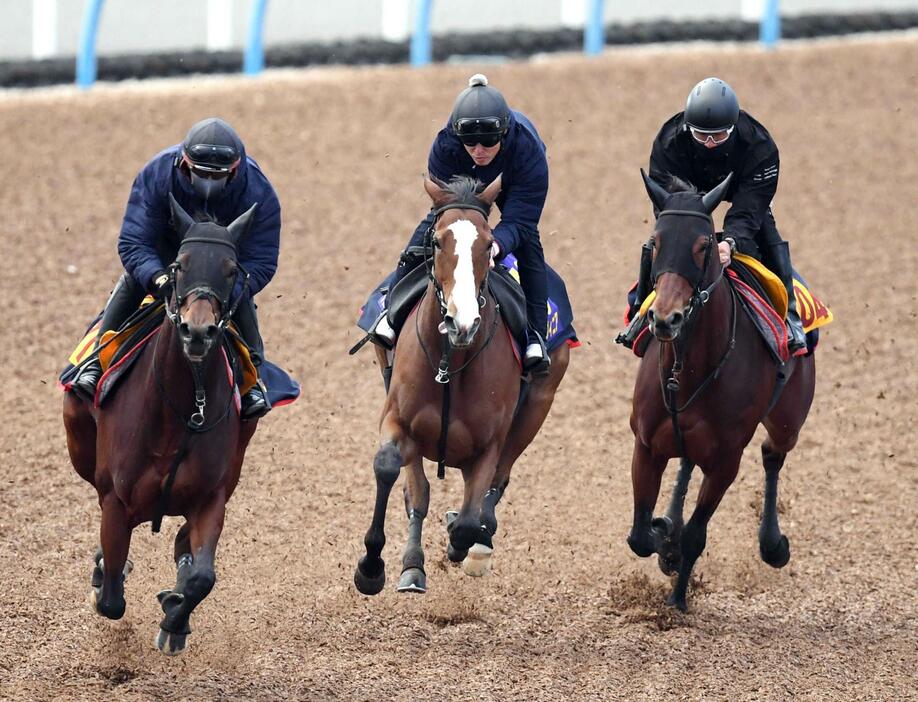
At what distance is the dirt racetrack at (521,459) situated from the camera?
9914 mm

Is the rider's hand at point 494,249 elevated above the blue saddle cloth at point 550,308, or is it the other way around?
the rider's hand at point 494,249

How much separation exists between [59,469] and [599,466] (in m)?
4.47

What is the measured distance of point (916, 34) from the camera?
77.4 feet

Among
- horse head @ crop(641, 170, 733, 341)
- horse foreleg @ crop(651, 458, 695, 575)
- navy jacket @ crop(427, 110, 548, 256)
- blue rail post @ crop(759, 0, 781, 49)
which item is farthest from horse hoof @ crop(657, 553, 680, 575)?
blue rail post @ crop(759, 0, 781, 49)

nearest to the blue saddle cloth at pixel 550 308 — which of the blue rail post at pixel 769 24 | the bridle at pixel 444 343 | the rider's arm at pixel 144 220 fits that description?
the bridle at pixel 444 343

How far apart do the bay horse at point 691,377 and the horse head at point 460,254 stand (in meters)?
1.01

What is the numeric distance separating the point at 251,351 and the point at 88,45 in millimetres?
12269

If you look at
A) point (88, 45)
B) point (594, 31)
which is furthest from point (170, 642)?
point (594, 31)

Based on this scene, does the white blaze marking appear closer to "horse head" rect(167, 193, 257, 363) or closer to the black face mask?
"horse head" rect(167, 193, 257, 363)

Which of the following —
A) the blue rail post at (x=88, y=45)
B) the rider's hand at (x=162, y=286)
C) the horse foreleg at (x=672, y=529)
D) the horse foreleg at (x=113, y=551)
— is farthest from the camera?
the blue rail post at (x=88, y=45)

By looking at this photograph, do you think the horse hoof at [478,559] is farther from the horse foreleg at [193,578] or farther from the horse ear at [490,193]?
the horse ear at [490,193]

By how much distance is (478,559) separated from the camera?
32.2 ft

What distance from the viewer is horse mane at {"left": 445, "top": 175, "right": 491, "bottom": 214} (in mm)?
9117

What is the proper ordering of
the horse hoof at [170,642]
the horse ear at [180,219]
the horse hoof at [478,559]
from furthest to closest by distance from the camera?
the horse hoof at [478,559] → the horse hoof at [170,642] → the horse ear at [180,219]
